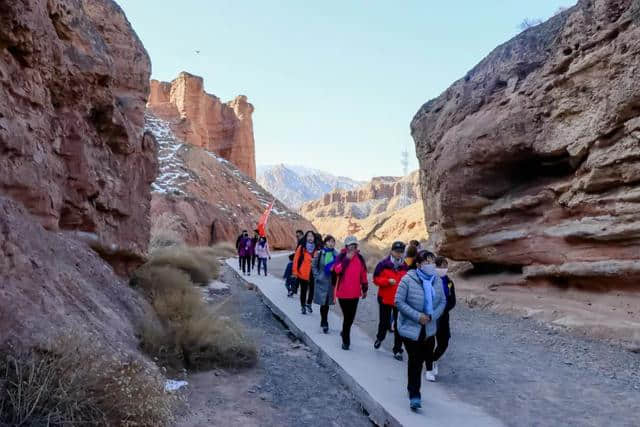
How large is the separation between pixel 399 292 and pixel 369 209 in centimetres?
10683

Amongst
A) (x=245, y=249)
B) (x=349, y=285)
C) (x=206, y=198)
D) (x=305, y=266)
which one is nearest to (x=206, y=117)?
(x=206, y=198)

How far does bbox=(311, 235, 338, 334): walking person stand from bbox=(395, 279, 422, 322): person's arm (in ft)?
10.1

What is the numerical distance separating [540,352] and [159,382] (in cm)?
568

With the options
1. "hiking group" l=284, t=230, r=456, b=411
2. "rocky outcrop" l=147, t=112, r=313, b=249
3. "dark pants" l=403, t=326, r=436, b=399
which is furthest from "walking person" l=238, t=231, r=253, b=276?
"rocky outcrop" l=147, t=112, r=313, b=249

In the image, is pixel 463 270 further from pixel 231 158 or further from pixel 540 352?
pixel 231 158

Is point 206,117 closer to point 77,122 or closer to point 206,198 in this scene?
point 206,198

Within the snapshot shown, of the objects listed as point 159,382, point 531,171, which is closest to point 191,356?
point 159,382

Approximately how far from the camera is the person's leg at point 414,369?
454 cm

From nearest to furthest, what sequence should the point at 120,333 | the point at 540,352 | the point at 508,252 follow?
the point at 120,333, the point at 540,352, the point at 508,252

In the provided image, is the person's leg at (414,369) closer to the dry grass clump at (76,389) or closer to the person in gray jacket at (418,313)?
the person in gray jacket at (418,313)

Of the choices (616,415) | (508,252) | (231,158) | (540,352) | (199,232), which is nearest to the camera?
(616,415)

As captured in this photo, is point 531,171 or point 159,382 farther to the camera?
point 531,171

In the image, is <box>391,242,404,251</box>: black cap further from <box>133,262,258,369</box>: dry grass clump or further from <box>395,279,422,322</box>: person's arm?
<box>133,262,258,369</box>: dry grass clump

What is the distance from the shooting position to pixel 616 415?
4.64 meters
